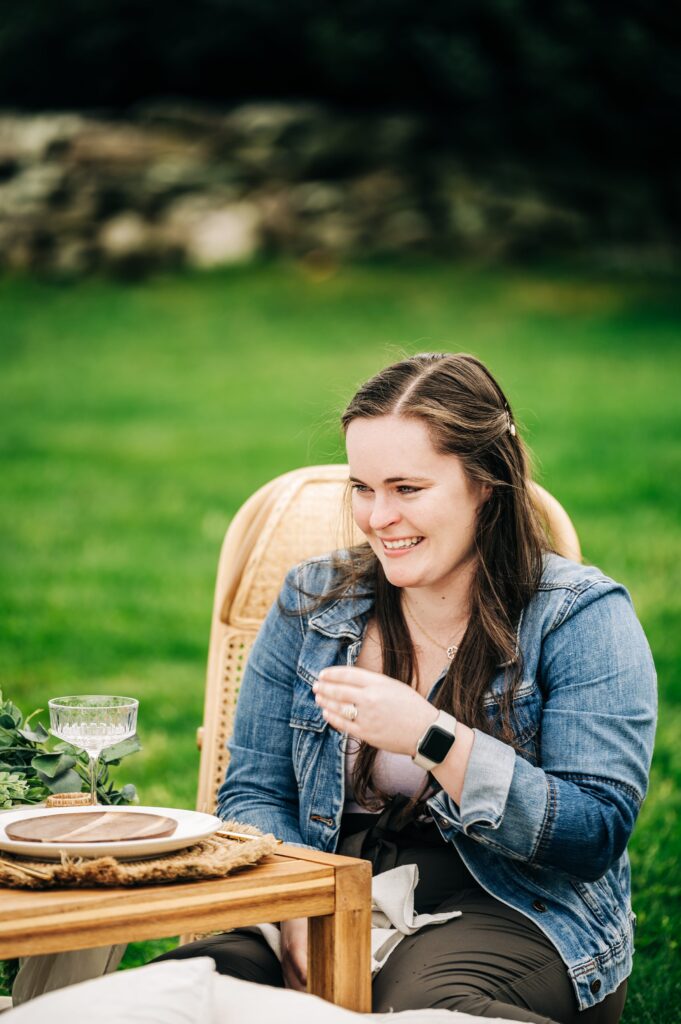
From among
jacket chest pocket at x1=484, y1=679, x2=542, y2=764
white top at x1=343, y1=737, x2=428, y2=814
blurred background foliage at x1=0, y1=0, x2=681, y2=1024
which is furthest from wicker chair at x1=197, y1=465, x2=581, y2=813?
blurred background foliage at x1=0, y1=0, x2=681, y2=1024

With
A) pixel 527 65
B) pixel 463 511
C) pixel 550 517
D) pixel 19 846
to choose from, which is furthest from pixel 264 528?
pixel 527 65

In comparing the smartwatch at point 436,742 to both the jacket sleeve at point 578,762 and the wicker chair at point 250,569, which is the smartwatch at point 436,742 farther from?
the wicker chair at point 250,569

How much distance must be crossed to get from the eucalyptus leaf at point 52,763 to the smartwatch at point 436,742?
77cm

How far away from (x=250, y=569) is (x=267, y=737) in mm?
817

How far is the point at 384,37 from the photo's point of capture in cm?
1753

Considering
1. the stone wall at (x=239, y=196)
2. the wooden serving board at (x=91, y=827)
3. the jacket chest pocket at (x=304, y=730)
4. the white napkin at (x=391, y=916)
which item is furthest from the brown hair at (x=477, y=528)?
the stone wall at (x=239, y=196)

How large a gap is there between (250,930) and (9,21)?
17.2 meters

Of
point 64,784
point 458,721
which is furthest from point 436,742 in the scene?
point 64,784

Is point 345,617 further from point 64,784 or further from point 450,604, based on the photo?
point 64,784

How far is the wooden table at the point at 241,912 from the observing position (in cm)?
192

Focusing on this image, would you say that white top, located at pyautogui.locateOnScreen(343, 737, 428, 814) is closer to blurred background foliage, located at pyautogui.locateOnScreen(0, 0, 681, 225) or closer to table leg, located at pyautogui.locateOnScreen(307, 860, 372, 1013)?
table leg, located at pyautogui.locateOnScreen(307, 860, 372, 1013)

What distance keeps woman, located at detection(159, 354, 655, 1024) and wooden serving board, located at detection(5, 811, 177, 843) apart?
1.13ft

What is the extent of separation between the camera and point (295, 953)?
98.2 inches

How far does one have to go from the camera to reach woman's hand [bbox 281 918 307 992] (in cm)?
249
